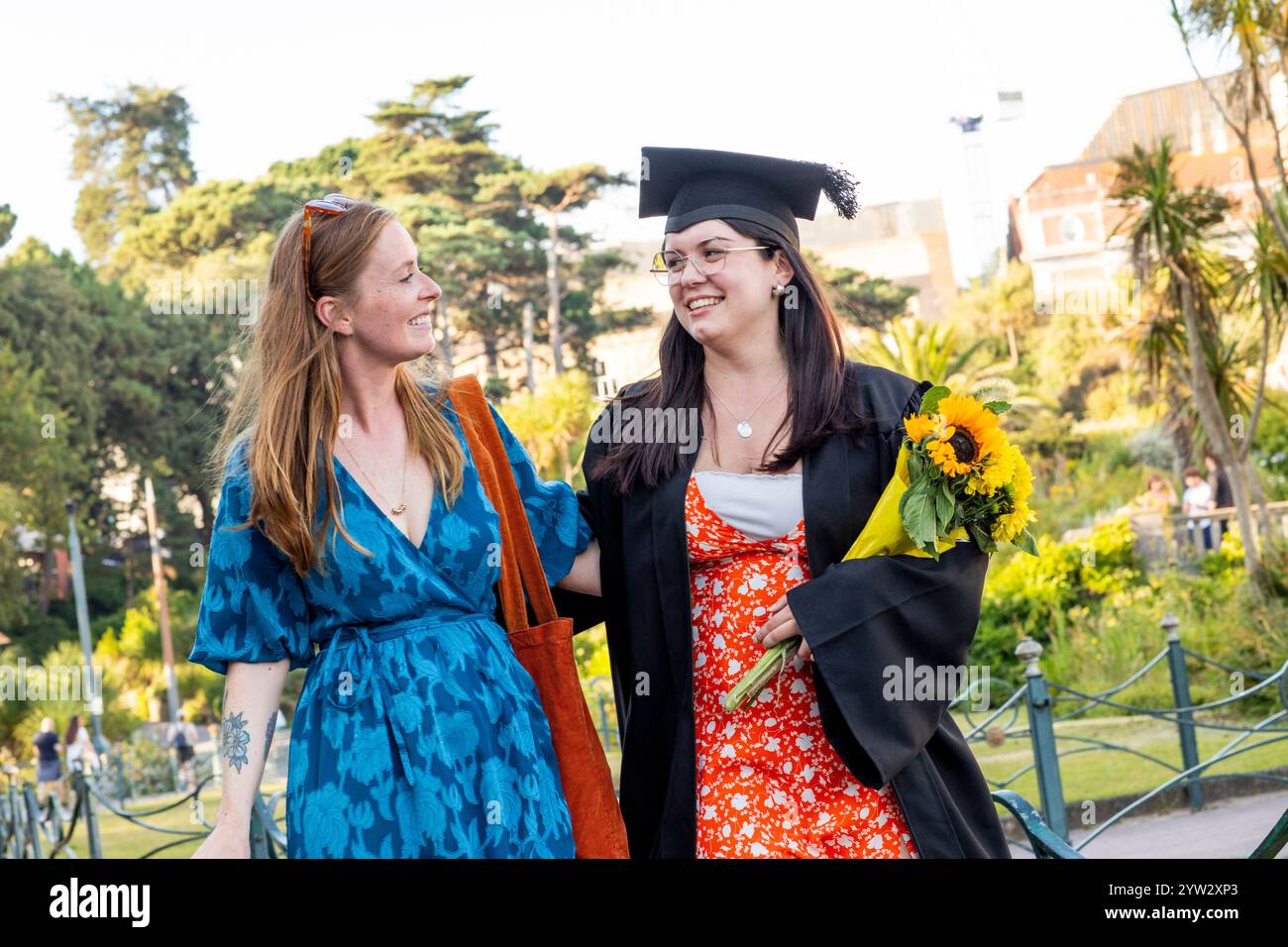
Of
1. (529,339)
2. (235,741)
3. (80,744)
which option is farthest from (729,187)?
(529,339)

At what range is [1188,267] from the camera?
12594 mm

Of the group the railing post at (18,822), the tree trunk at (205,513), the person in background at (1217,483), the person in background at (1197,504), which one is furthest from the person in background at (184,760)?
the person in background at (1217,483)

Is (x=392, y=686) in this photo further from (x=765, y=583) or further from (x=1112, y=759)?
(x=1112, y=759)

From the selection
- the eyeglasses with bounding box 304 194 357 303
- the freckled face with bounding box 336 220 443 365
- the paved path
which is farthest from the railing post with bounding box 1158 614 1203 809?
the eyeglasses with bounding box 304 194 357 303

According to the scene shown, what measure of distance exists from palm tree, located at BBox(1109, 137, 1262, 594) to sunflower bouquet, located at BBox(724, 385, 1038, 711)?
1015 cm

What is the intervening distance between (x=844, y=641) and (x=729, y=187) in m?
1.02

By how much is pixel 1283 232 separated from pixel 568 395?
15.2m

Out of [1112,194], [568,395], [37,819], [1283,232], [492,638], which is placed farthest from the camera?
[568,395]

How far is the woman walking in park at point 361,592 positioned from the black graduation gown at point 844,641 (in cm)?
28

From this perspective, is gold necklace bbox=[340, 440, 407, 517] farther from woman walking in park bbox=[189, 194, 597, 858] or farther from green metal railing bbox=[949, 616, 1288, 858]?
green metal railing bbox=[949, 616, 1288, 858]

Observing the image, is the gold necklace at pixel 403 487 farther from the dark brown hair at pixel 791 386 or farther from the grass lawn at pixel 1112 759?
the grass lawn at pixel 1112 759

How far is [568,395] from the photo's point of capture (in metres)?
25.2
